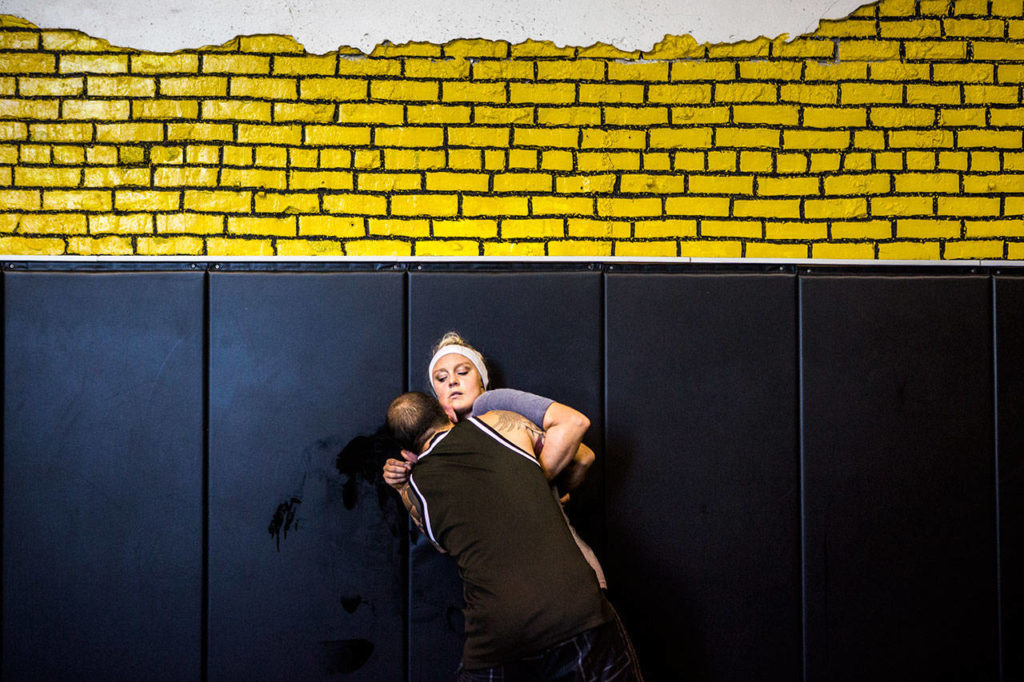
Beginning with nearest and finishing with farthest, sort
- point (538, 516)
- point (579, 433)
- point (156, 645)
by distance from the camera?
point (538, 516), point (579, 433), point (156, 645)

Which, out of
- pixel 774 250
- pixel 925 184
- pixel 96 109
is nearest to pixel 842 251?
pixel 774 250

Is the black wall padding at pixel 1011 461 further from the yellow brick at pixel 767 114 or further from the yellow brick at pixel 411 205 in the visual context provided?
the yellow brick at pixel 411 205

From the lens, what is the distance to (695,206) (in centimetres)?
236

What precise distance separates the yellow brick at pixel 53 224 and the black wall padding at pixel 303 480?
73 centimetres

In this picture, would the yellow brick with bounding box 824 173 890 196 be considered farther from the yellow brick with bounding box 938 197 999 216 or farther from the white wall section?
the white wall section

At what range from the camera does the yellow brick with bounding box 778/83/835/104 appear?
2.37m

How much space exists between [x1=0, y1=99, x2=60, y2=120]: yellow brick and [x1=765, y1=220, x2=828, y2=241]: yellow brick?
2.76m

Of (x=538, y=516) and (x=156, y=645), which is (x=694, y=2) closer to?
(x=538, y=516)

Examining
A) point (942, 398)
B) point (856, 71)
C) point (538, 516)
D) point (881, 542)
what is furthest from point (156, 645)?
point (856, 71)

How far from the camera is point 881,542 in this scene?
2092 millimetres

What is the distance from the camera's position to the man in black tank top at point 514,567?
1522mm

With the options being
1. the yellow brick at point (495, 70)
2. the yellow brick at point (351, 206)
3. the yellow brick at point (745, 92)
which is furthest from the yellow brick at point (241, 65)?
the yellow brick at point (745, 92)

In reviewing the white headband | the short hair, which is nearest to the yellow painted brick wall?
the white headband

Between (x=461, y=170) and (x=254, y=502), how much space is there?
54.9 inches
